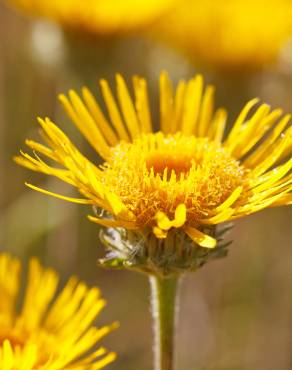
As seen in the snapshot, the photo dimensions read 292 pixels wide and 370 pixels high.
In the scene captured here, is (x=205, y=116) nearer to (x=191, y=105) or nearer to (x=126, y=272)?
(x=191, y=105)

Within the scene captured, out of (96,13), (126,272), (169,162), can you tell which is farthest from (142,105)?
(126,272)

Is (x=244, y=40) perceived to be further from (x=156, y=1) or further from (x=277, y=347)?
(x=277, y=347)

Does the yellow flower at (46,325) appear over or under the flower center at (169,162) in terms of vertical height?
under

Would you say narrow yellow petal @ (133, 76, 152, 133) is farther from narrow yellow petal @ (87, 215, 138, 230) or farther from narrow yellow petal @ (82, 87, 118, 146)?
narrow yellow petal @ (87, 215, 138, 230)

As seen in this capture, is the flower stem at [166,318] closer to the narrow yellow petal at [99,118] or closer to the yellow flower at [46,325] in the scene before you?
the yellow flower at [46,325]

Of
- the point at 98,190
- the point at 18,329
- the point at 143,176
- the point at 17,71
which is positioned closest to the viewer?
the point at 98,190

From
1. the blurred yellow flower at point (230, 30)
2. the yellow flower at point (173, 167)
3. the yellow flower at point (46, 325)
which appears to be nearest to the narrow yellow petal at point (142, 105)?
the yellow flower at point (173, 167)

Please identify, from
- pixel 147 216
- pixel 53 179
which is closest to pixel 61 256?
pixel 53 179
